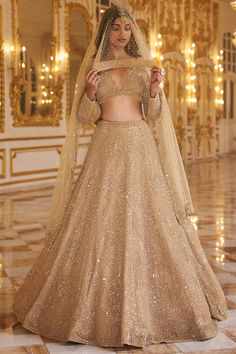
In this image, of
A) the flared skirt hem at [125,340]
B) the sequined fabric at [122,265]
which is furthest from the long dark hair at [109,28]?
the flared skirt hem at [125,340]

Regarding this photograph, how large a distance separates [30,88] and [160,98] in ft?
21.0

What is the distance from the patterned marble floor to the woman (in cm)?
6

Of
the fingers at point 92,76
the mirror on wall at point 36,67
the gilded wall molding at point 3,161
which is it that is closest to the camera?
the fingers at point 92,76

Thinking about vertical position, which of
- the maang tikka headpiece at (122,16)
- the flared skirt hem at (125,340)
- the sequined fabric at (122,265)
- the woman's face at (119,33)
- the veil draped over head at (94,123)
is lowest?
the flared skirt hem at (125,340)

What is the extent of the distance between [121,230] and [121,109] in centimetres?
62

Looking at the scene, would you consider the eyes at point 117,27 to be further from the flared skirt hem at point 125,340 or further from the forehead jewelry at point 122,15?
the flared skirt hem at point 125,340

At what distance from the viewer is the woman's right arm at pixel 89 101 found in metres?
2.77

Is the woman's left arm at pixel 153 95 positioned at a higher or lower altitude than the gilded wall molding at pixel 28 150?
higher

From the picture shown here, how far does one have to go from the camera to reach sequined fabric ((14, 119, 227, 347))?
2516 mm

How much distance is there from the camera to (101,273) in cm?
256

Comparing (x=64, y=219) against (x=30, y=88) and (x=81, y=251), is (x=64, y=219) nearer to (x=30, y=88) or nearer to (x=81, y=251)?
(x=81, y=251)

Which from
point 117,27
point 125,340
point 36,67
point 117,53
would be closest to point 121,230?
point 125,340

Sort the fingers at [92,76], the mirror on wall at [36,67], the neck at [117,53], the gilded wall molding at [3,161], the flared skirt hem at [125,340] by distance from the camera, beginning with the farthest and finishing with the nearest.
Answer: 1. the mirror on wall at [36,67]
2. the gilded wall molding at [3,161]
3. the neck at [117,53]
4. the fingers at [92,76]
5. the flared skirt hem at [125,340]

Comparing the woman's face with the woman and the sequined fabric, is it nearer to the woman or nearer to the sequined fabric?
the woman
